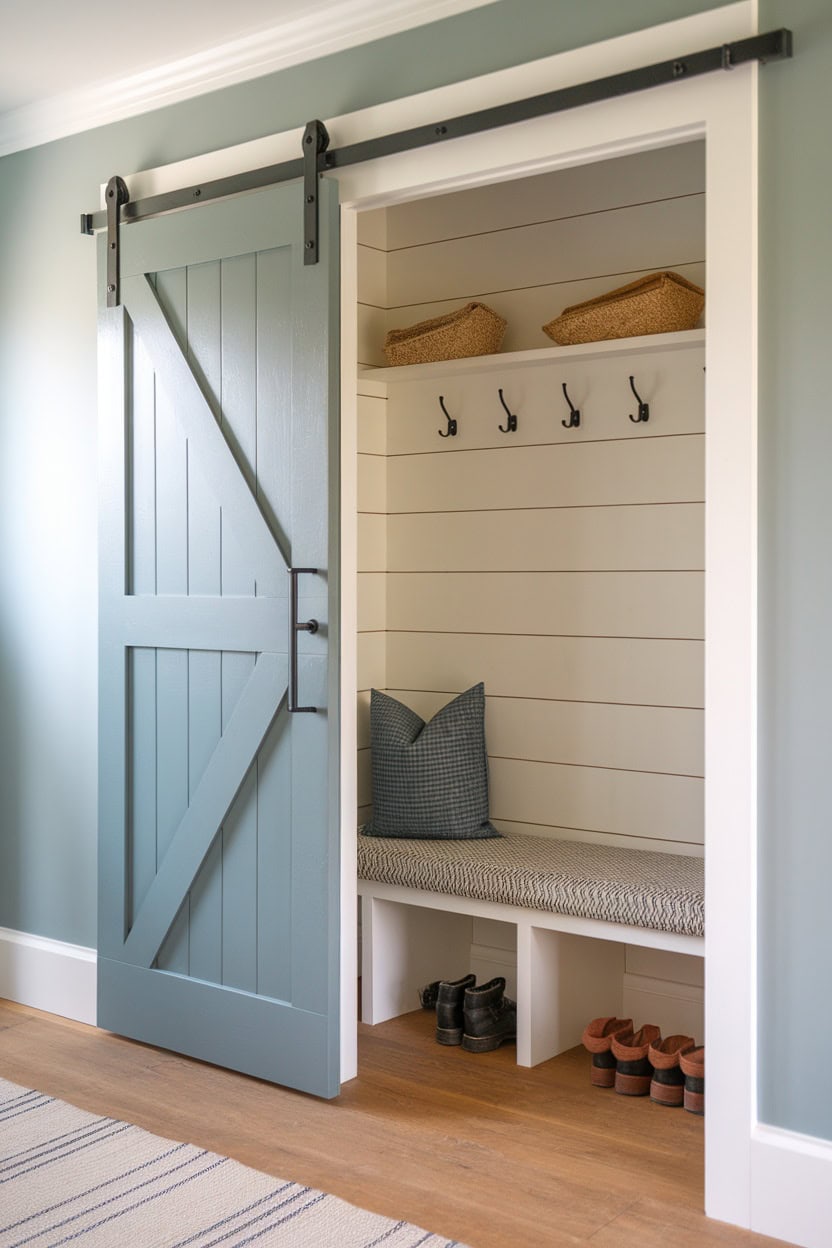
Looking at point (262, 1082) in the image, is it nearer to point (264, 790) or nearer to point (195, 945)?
point (195, 945)

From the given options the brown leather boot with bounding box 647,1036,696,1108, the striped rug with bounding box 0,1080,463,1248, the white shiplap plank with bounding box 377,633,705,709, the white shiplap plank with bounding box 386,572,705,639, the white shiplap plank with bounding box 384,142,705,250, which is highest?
the white shiplap plank with bounding box 384,142,705,250

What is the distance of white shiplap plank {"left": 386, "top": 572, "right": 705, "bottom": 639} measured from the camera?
353 cm

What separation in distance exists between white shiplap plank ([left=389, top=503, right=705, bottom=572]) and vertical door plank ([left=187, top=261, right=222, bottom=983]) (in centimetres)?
87

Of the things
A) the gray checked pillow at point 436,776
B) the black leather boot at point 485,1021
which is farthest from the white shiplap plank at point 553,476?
the black leather boot at point 485,1021


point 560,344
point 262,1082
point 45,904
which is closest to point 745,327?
point 560,344

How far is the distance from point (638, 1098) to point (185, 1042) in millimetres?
1202

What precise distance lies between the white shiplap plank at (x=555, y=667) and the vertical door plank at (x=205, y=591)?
3.16ft

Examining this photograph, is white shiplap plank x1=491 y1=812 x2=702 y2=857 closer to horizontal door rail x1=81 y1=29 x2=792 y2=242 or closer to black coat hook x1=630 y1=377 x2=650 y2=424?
black coat hook x1=630 y1=377 x2=650 y2=424

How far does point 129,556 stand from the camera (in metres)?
3.48

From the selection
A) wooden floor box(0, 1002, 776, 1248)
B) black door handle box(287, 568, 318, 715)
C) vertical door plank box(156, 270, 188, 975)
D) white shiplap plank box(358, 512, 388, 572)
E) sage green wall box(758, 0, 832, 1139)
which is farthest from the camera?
white shiplap plank box(358, 512, 388, 572)

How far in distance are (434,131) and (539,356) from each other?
2.99 ft

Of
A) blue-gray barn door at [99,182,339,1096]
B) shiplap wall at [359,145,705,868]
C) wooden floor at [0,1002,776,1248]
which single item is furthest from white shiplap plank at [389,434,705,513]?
wooden floor at [0,1002,776,1248]

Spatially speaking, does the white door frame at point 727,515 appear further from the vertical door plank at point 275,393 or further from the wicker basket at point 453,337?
the wicker basket at point 453,337

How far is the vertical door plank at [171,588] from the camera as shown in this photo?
11.0ft
